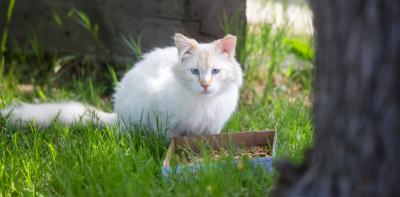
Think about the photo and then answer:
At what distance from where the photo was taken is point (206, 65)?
12.2 feet

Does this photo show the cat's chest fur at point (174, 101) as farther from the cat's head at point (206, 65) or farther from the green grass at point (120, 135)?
the green grass at point (120, 135)

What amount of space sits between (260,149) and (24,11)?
2.91 meters

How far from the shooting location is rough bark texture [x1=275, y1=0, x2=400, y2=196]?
2.00 meters

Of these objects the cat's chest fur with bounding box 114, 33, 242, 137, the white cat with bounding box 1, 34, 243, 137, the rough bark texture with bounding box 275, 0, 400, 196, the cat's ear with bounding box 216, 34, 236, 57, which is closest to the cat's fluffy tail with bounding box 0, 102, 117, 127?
the white cat with bounding box 1, 34, 243, 137

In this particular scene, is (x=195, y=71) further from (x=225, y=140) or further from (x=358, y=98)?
(x=358, y=98)

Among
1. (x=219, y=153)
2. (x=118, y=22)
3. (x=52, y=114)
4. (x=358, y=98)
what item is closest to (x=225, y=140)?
(x=219, y=153)

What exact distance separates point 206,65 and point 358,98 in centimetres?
175

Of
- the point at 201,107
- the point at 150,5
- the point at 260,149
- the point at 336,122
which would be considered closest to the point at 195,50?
the point at 201,107

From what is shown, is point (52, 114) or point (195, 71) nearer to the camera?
point (195, 71)

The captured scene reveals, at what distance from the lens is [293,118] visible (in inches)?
165

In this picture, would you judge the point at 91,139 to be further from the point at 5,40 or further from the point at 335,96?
the point at 5,40

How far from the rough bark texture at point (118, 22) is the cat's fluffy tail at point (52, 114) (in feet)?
3.28

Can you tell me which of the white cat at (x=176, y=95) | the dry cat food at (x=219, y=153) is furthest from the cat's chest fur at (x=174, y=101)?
the dry cat food at (x=219, y=153)

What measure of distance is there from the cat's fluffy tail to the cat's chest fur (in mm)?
235
